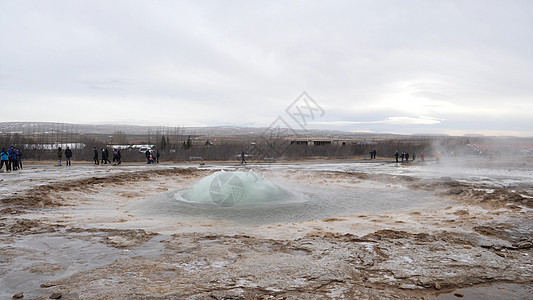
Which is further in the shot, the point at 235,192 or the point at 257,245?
the point at 235,192

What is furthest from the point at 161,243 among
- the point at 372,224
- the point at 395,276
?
the point at 372,224

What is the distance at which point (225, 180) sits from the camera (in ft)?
34.0

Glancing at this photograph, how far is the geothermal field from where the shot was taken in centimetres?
375

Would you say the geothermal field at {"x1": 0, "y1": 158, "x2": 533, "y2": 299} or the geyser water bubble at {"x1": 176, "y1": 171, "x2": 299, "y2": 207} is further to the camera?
the geyser water bubble at {"x1": 176, "y1": 171, "x2": 299, "y2": 207}

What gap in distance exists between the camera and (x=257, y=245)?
5.37 meters

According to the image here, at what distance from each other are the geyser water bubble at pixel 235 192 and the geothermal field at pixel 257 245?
0.04m

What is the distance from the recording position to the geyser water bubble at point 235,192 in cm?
970

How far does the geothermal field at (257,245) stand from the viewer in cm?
375

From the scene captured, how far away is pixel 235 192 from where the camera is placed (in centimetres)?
983

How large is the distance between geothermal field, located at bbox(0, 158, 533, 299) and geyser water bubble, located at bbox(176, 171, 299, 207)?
40 millimetres

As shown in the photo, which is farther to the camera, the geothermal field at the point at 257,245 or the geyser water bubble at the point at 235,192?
the geyser water bubble at the point at 235,192

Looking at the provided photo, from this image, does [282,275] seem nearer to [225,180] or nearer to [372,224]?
[372,224]

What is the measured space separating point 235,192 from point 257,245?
14.9ft

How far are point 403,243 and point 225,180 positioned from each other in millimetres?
5961
